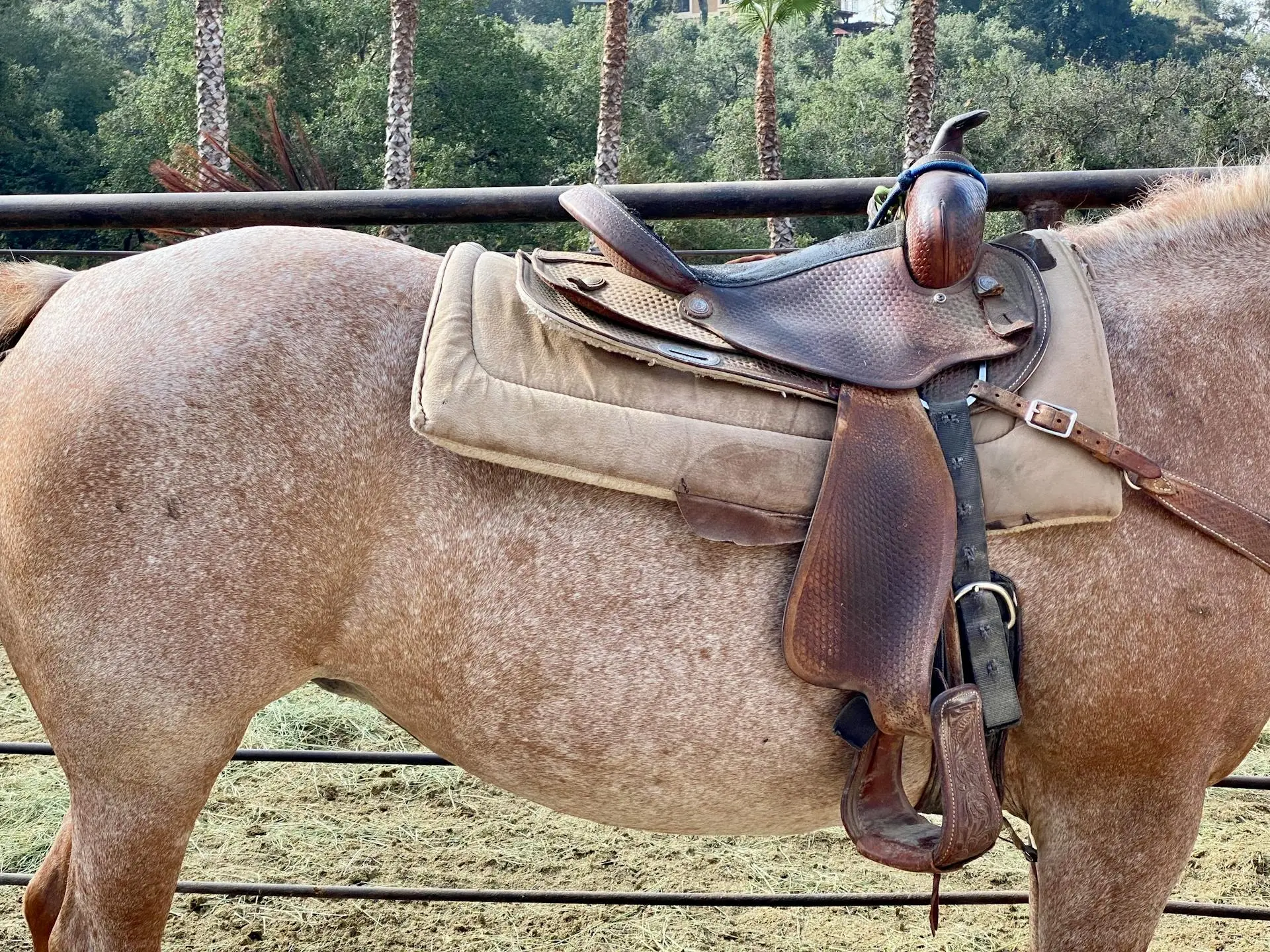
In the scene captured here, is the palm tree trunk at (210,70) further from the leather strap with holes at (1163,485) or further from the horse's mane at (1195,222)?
the leather strap with holes at (1163,485)

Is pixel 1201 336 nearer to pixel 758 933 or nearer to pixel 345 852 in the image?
pixel 758 933

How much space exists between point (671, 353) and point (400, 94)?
691 inches

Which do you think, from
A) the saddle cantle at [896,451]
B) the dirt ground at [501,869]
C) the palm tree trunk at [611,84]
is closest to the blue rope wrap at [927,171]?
the saddle cantle at [896,451]

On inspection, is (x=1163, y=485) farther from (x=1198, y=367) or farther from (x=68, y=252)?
(x=68, y=252)

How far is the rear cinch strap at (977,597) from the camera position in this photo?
149 centimetres

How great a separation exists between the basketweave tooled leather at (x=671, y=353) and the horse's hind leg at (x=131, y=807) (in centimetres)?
76

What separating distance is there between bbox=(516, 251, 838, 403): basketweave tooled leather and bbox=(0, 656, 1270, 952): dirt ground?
1711 mm

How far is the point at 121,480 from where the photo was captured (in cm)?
148

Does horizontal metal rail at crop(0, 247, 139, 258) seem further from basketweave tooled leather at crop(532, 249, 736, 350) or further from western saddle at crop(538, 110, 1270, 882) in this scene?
western saddle at crop(538, 110, 1270, 882)


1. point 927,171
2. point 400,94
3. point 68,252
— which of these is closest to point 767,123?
point 400,94

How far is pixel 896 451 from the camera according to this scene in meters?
1.51

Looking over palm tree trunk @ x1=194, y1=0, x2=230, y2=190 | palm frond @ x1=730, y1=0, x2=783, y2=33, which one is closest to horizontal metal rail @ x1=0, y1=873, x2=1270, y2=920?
palm tree trunk @ x1=194, y1=0, x2=230, y2=190

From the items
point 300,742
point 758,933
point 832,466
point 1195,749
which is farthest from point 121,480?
point 300,742

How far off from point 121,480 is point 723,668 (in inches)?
35.4
